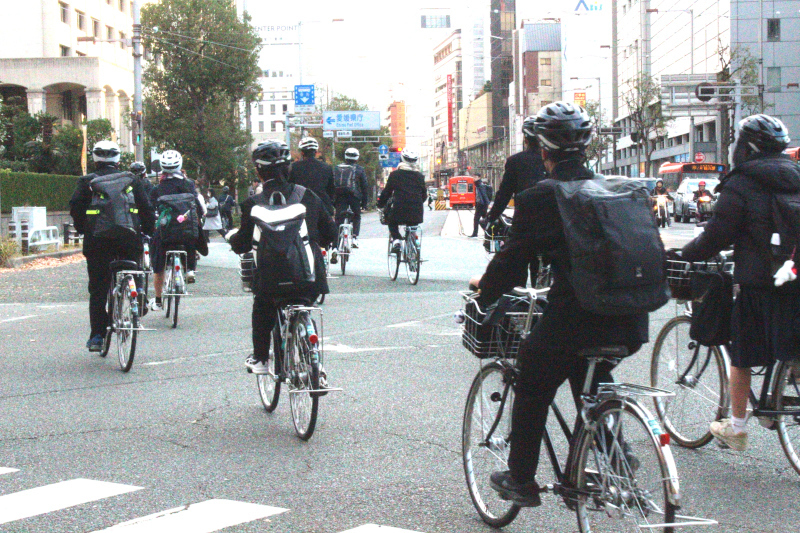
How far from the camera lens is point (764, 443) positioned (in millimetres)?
5633

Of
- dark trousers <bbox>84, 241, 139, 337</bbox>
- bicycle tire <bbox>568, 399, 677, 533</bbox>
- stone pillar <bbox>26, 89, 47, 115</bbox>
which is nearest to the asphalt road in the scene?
dark trousers <bbox>84, 241, 139, 337</bbox>

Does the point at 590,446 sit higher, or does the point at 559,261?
the point at 559,261

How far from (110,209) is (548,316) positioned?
18.5 ft

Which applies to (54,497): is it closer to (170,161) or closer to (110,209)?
(110,209)

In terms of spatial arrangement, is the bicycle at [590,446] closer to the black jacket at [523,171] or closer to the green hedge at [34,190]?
the black jacket at [523,171]

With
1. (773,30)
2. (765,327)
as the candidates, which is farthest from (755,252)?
(773,30)

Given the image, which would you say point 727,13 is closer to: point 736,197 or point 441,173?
point 736,197

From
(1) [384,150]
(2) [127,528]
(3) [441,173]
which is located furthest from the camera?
(3) [441,173]

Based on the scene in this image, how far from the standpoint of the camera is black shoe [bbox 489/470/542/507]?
369 cm

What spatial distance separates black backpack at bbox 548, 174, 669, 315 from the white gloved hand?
4.72ft

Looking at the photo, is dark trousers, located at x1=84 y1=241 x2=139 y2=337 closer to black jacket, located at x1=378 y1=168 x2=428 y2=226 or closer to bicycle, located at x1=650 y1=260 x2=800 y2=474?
bicycle, located at x1=650 y1=260 x2=800 y2=474

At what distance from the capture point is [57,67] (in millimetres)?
53156

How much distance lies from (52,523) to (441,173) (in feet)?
578

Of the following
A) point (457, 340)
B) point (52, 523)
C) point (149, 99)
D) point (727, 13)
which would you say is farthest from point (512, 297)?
point (727, 13)
